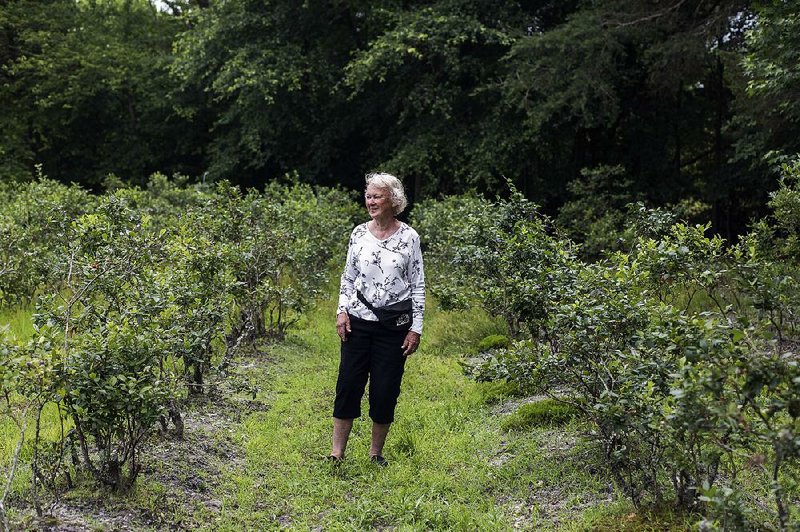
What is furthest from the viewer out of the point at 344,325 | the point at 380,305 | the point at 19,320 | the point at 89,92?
the point at 89,92

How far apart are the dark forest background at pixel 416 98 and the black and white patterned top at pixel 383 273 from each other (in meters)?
7.59

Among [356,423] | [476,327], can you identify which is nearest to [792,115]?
[476,327]

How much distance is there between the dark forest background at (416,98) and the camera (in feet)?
46.2

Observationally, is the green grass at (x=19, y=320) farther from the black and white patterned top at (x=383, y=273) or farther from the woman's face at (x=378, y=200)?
the woman's face at (x=378, y=200)

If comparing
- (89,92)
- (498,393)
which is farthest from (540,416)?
(89,92)

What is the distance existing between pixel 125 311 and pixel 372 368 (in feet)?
5.22

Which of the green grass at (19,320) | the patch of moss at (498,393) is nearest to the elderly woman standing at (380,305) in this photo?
the patch of moss at (498,393)

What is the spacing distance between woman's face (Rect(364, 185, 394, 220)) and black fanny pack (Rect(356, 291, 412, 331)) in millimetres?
544

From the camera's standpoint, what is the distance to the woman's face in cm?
482

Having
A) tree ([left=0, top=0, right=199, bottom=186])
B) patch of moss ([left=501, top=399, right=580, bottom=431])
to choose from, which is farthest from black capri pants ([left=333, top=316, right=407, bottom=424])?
tree ([left=0, top=0, right=199, bottom=186])

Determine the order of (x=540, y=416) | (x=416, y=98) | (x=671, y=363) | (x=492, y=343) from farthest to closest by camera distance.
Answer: (x=416, y=98)
(x=492, y=343)
(x=540, y=416)
(x=671, y=363)

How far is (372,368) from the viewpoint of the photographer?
493 centimetres

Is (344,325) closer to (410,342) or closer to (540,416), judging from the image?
(410,342)

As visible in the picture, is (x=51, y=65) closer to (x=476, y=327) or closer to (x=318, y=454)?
(x=476, y=327)
